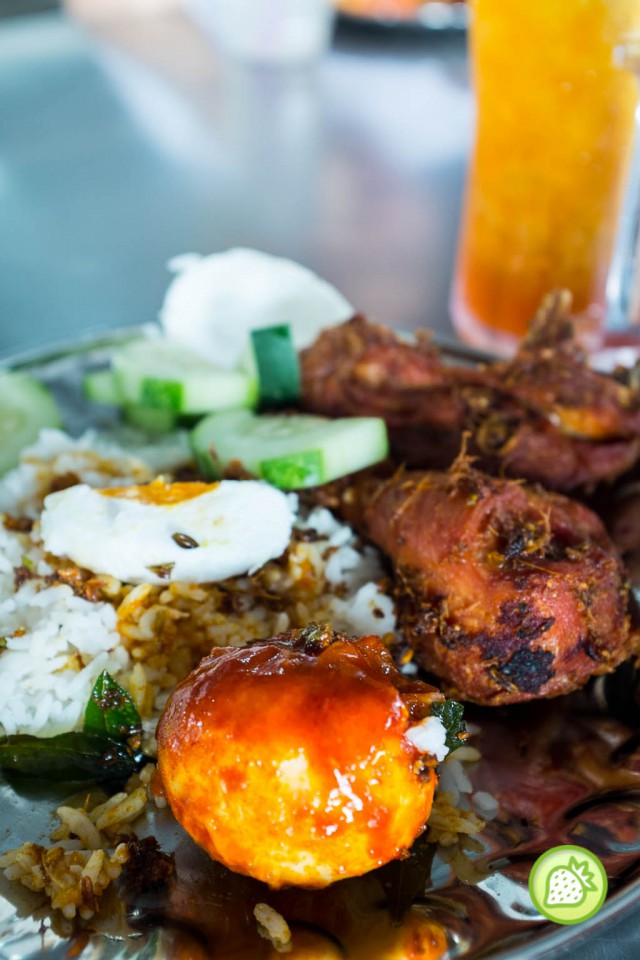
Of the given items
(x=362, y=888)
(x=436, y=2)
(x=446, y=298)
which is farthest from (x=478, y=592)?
(x=436, y=2)

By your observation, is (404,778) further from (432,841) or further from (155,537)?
(155,537)

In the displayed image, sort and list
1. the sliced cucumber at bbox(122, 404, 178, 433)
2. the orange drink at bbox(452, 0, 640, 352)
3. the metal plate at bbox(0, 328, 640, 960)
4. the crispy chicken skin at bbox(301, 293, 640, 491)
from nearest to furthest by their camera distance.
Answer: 1. the metal plate at bbox(0, 328, 640, 960)
2. the crispy chicken skin at bbox(301, 293, 640, 491)
3. the sliced cucumber at bbox(122, 404, 178, 433)
4. the orange drink at bbox(452, 0, 640, 352)

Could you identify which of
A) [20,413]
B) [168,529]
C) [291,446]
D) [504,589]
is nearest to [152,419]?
[20,413]

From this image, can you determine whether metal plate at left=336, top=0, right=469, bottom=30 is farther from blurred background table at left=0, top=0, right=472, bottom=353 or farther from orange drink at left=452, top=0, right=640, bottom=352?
orange drink at left=452, top=0, right=640, bottom=352

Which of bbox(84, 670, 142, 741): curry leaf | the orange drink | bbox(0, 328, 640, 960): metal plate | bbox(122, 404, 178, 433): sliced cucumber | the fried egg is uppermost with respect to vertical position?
the orange drink

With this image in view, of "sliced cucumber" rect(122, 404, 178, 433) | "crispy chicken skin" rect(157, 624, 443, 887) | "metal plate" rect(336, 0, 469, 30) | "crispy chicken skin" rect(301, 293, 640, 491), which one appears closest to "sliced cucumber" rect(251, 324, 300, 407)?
"crispy chicken skin" rect(301, 293, 640, 491)

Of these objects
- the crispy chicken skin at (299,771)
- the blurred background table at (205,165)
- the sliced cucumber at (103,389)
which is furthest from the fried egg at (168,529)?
the blurred background table at (205,165)
